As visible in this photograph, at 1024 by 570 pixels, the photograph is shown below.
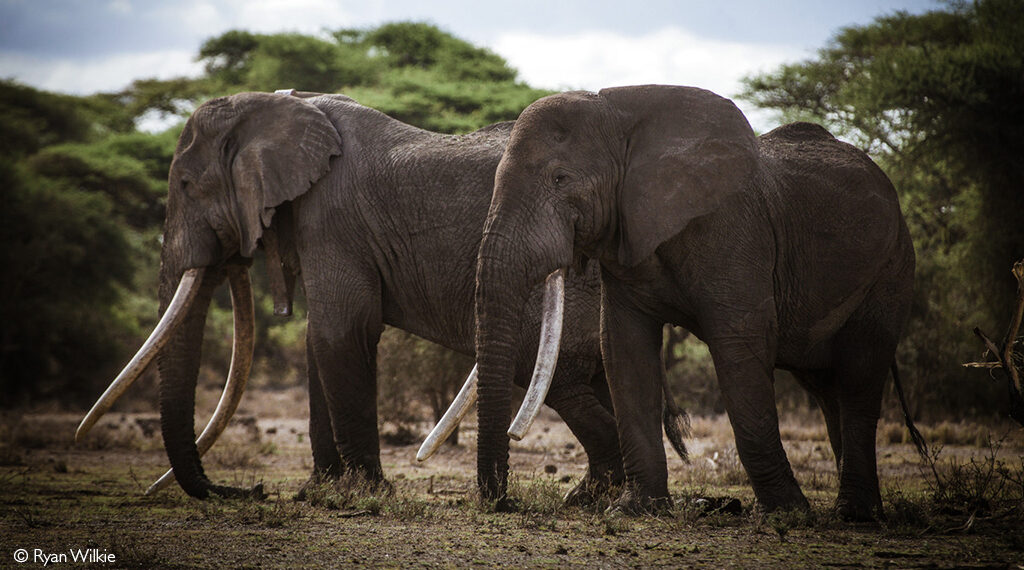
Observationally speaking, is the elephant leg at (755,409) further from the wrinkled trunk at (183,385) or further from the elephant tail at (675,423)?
the wrinkled trunk at (183,385)

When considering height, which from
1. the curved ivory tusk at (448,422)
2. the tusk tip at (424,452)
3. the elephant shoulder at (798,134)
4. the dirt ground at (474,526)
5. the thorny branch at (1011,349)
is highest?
the elephant shoulder at (798,134)

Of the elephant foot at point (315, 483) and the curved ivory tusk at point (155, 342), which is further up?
the curved ivory tusk at point (155, 342)

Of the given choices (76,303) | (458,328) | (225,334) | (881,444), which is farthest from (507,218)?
(225,334)

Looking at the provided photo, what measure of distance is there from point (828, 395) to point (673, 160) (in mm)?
2260

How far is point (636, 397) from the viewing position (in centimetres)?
674

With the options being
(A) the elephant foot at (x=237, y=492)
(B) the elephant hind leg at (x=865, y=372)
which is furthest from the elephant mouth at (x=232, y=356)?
(B) the elephant hind leg at (x=865, y=372)

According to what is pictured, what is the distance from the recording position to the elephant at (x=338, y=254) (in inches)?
306

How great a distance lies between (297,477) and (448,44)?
2432 cm

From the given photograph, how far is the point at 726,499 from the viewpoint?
22.3 feet

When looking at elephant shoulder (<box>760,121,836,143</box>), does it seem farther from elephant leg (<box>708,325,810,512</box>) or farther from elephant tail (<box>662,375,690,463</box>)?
elephant tail (<box>662,375,690,463</box>)

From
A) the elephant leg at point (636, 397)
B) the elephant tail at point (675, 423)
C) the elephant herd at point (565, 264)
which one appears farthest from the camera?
the elephant tail at point (675, 423)

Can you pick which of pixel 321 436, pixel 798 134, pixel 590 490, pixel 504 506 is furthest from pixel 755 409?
pixel 321 436

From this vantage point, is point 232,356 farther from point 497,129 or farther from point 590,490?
point 590,490

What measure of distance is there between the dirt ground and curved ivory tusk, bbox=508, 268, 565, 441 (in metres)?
0.70
